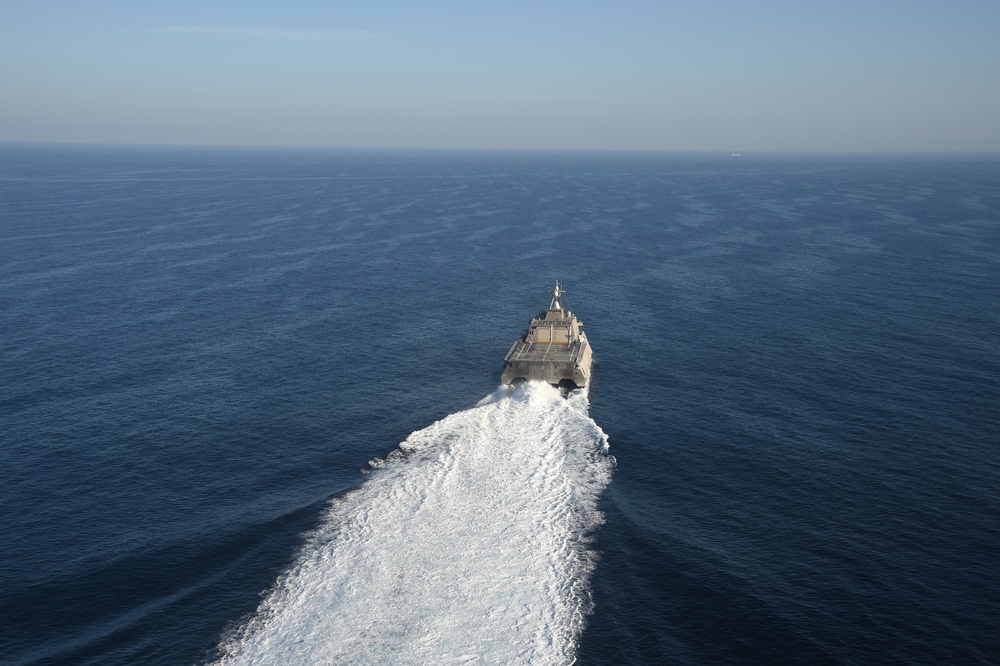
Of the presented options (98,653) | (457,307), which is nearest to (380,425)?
(98,653)

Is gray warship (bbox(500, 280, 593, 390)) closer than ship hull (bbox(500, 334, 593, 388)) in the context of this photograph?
No

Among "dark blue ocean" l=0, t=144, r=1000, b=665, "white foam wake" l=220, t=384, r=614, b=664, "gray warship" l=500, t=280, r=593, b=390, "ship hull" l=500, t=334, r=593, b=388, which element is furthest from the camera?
"gray warship" l=500, t=280, r=593, b=390

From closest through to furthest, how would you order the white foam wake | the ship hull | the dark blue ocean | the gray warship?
1. the white foam wake
2. the dark blue ocean
3. the ship hull
4. the gray warship

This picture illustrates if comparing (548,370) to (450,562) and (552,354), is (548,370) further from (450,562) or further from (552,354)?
(450,562)

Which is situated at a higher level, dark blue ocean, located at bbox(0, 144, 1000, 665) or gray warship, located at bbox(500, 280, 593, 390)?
gray warship, located at bbox(500, 280, 593, 390)

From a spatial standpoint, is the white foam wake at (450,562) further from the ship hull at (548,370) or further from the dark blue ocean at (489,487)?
the ship hull at (548,370)

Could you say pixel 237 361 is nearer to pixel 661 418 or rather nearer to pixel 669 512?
pixel 661 418

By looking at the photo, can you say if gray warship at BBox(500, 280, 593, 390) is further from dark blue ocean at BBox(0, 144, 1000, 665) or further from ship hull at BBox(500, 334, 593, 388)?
dark blue ocean at BBox(0, 144, 1000, 665)

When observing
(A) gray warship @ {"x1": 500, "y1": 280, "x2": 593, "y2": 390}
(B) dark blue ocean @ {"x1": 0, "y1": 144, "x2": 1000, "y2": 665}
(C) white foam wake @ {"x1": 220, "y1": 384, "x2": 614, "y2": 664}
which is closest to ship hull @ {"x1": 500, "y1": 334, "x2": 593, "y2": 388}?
(A) gray warship @ {"x1": 500, "y1": 280, "x2": 593, "y2": 390}

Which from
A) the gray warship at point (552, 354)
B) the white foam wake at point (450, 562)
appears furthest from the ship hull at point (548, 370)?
the white foam wake at point (450, 562)
